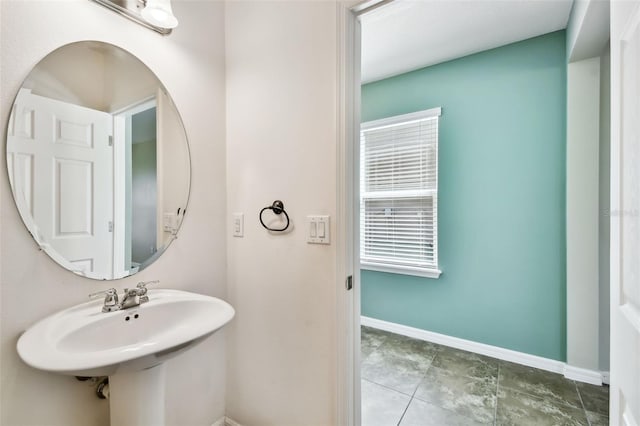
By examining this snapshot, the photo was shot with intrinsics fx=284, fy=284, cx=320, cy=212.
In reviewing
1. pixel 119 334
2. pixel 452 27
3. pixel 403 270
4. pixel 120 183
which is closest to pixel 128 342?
pixel 119 334

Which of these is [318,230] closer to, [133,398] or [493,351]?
[133,398]

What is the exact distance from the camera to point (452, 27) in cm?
210

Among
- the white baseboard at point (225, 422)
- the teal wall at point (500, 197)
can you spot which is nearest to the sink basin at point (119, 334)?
the white baseboard at point (225, 422)

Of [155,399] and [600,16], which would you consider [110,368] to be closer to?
[155,399]

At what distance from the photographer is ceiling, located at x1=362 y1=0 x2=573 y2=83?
1888 mm

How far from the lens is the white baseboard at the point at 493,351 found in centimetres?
200

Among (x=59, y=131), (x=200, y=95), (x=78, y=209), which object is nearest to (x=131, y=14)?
(x=200, y=95)

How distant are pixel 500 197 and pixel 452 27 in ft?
4.46

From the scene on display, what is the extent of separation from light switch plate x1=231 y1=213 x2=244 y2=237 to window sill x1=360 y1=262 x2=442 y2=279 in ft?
5.78

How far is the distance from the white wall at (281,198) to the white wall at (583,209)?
6.19ft

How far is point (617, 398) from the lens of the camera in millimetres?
710

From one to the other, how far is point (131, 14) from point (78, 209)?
0.82 metres

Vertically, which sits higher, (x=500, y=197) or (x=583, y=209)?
(x=500, y=197)

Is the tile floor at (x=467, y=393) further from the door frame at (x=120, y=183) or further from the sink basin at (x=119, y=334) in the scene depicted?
the door frame at (x=120, y=183)
